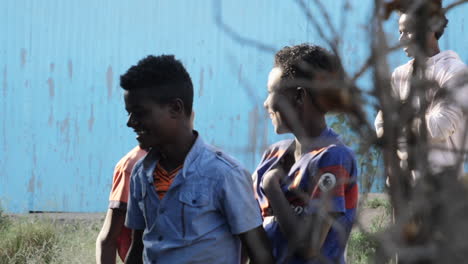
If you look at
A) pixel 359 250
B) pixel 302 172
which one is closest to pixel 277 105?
pixel 302 172

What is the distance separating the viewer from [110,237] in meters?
3.30

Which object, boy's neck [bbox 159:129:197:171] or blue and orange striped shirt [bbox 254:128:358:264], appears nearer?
blue and orange striped shirt [bbox 254:128:358:264]

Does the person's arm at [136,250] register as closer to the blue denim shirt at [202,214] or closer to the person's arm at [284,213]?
the blue denim shirt at [202,214]

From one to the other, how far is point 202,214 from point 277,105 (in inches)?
19.1

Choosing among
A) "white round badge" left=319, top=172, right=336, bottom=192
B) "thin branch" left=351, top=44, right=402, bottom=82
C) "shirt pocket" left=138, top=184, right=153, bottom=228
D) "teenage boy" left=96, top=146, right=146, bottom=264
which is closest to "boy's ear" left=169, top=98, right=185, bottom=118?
"shirt pocket" left=138, top=184, right=153, bottom=228

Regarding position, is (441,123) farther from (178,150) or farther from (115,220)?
(115,220)

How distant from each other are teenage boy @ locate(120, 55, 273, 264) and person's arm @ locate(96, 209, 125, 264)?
0.31m

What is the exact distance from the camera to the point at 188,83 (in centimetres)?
310

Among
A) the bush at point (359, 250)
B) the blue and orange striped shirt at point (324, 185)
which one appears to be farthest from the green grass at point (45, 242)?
the blue and orange striped shirt at point (324, 185)

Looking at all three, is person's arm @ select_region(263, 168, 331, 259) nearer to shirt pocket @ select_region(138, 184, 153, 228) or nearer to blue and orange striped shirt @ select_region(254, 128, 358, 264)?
blue and orange striped shirt @ select_region(254, 128, 358, 264)

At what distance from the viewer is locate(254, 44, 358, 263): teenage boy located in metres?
2.67

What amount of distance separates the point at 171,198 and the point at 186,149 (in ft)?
0.74

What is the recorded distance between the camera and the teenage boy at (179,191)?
2.71m

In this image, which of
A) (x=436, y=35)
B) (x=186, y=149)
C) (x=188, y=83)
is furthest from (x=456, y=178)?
Result: (x=436, y=35)
